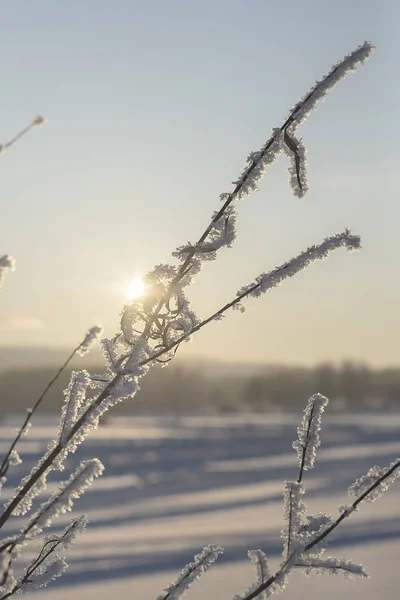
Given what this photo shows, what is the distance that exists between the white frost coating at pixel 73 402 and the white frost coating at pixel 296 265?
0.35 meters

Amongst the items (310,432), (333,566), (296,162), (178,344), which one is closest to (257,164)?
(296,162)

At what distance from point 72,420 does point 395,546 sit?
25.0ft

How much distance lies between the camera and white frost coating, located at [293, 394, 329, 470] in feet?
4.39

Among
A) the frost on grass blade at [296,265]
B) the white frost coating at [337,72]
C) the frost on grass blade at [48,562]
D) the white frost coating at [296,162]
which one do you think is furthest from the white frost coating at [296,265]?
the frost on grass blade at [48,562]

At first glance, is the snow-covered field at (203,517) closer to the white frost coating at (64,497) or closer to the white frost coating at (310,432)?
the white frost coating at (310,432)

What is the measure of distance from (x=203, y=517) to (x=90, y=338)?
8.74 meters

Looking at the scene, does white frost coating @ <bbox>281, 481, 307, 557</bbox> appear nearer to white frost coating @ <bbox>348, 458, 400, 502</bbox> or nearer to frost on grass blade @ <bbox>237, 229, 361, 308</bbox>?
white frost coating @ <bbox>348, 458, 400, 502</bbox>

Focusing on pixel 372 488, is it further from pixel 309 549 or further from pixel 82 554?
pixel 82 554

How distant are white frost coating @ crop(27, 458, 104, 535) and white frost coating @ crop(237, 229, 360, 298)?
427 mm

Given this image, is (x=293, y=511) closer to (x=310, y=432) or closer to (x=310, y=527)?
(x=310, y=527)

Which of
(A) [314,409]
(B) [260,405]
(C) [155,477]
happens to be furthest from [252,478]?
(B) [260,405]

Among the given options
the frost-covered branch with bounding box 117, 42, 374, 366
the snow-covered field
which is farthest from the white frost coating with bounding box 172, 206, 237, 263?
the snow-covered field

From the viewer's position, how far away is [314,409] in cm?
136

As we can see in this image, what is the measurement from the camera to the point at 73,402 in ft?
4.06
